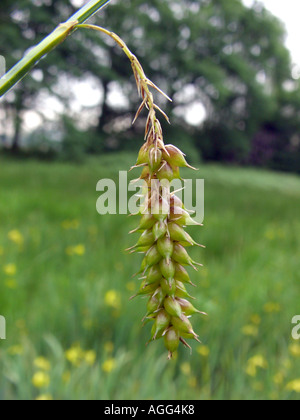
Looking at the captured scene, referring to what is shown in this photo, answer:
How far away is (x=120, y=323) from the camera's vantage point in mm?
1709

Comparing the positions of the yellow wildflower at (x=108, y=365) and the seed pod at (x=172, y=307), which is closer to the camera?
the seed pod at (x=172, y=307)

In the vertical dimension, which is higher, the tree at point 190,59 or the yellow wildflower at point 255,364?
the tree at point 190,59

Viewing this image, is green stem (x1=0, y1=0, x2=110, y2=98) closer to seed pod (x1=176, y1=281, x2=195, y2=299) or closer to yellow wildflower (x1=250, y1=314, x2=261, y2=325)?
seed pod (x1=176, y1=281, x2=195, y2=299)

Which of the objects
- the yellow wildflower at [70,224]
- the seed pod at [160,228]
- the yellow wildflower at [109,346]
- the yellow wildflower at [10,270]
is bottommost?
the yellow wildflower at [109,346]

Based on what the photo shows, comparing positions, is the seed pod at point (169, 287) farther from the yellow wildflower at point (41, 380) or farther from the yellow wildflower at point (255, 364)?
the yellow wildflower at point (255, 364)

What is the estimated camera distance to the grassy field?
1385 mm

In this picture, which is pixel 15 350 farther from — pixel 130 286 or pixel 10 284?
pixel 130 286

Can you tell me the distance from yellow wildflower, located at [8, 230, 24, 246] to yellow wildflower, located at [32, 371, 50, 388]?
3.87 ft

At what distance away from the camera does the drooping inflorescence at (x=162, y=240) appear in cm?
34

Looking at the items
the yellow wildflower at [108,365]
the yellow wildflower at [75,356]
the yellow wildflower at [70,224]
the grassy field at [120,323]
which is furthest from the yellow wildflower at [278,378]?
the yellow wildflower at [70,224]

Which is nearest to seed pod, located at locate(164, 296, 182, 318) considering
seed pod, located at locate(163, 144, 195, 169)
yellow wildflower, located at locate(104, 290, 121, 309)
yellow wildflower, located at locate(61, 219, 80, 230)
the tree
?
seed pod, located at locate(163, 144, 195, 169)

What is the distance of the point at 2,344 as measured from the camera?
1.58 metres

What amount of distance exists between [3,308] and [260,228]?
248 cm

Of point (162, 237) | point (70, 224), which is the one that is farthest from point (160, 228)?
point (70, 224)
